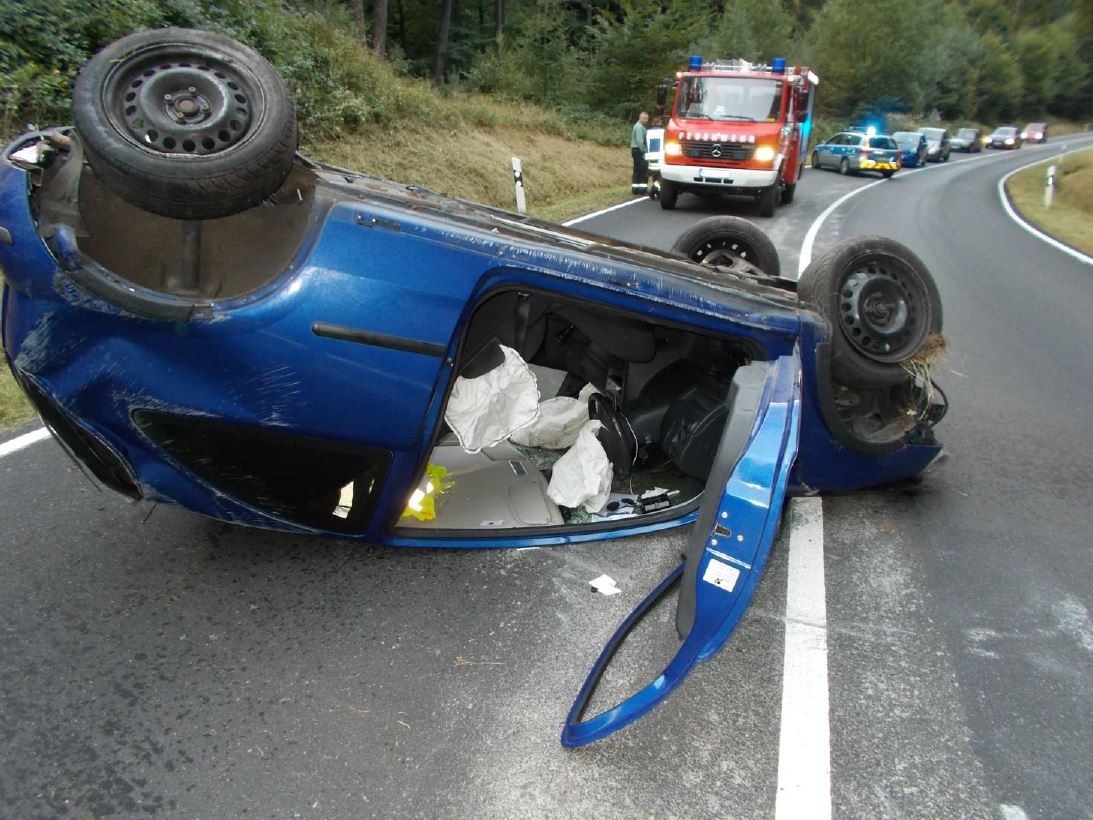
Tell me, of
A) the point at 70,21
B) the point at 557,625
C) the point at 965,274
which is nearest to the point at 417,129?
the point at 70,21

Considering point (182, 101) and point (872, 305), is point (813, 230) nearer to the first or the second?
point (872, 305)

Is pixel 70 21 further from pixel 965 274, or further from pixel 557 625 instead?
pixel 965 274

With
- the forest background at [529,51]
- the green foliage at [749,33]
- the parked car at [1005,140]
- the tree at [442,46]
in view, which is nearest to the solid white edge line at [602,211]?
the forest background at [529,51]

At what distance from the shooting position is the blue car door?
2.16 meters

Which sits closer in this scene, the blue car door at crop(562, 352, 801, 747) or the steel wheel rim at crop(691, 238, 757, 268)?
the blue car door at crop(562, 352, 801, 747)

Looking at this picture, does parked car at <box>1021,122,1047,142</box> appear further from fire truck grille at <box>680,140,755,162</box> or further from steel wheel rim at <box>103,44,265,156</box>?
steel wheel rim at <box>103,44,265,156</box>

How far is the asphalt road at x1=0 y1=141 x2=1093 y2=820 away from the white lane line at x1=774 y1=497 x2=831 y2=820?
42mm

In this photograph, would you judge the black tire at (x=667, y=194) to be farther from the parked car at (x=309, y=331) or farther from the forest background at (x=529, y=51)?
the parked car at (x=309, y=331)

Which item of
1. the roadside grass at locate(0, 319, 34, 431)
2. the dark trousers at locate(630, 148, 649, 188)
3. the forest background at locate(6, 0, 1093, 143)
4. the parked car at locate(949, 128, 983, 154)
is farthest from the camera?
the parked car at locate(949, 128, 983, 154)

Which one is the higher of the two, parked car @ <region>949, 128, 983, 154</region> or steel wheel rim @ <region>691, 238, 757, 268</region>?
parked car @ <region>949, 128, 983, 154</region>

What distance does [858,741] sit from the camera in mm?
2402

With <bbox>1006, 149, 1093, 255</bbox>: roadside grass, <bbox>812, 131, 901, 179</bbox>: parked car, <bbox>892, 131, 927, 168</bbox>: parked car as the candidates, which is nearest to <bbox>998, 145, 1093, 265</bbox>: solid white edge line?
<bbox>1006, 149, 1093, 255</bbox>: roadside grass

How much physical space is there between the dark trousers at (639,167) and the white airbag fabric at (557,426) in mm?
13026

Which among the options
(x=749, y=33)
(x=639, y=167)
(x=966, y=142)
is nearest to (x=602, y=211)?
(x=639, y=167)
